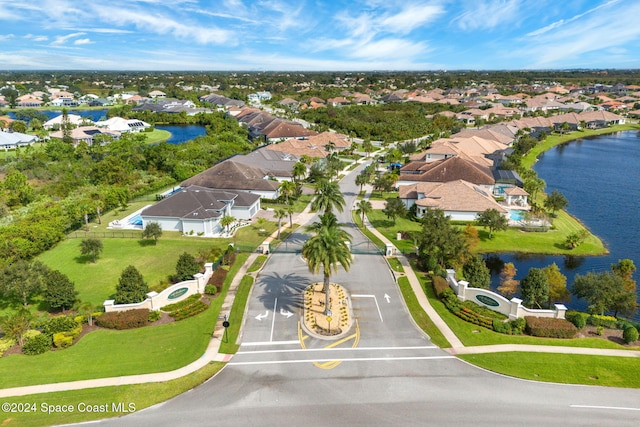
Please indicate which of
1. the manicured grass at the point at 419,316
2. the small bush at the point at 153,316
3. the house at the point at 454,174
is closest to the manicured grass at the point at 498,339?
the manicured grass at the point at 419,316

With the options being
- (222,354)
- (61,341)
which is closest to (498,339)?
(222,354)

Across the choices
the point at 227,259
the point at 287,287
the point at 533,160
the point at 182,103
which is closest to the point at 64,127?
the point at 182,103

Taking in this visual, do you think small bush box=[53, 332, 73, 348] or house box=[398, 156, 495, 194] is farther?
house box=[398, 156, 495, 194]

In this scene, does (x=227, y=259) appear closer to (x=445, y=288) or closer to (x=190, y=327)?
(x=190, y=327)

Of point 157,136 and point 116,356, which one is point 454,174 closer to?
point 116,356

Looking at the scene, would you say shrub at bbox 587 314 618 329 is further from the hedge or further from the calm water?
the hedge

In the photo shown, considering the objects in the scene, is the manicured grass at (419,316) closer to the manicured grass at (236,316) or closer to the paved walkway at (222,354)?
the paved walkway at (222,354)

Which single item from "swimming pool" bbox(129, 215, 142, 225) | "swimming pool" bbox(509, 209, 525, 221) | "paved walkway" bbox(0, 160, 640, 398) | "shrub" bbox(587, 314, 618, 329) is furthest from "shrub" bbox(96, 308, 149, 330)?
"swimming pool" bbox(509, 209, 525, 221)
